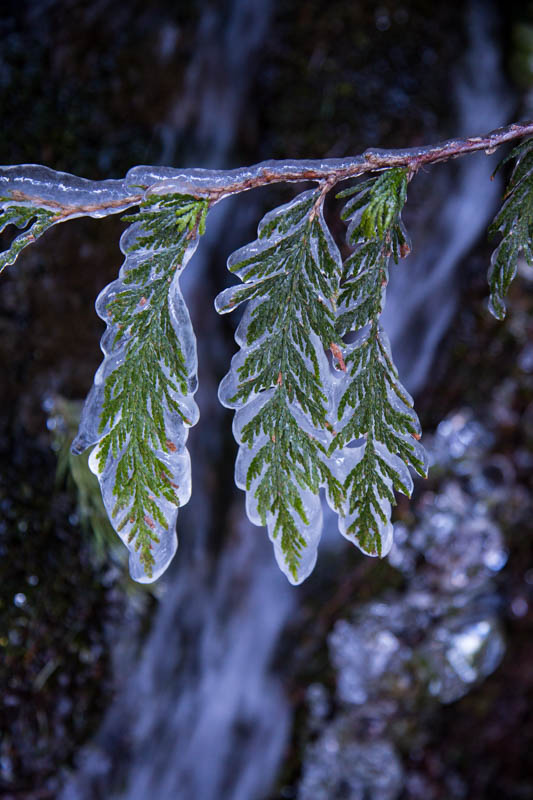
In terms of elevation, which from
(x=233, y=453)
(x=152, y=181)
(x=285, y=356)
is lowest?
(x=233, y=453)

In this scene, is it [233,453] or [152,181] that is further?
[233,453]

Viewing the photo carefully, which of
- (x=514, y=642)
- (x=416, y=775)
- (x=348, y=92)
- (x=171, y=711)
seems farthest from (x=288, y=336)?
(x=416, y=775)

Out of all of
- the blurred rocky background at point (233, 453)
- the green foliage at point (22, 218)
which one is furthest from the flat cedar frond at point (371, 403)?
the blurred rocky background at point (233, 453)

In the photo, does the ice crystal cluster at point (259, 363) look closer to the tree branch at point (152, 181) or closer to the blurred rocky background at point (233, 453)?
the tree branch at point (152, 181)

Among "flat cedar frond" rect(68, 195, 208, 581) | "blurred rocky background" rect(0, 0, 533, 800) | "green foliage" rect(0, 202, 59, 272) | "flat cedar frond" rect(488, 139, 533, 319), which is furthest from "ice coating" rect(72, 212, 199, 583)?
"blurred rocky background" rect(0, 0, 533, 800)

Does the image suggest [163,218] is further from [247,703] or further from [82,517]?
[247,703]

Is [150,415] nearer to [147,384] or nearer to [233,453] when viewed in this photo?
[147,384]

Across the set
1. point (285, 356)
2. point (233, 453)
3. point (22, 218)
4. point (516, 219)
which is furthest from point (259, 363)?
point (233, 453)
